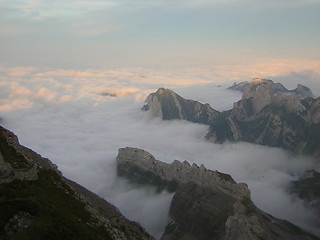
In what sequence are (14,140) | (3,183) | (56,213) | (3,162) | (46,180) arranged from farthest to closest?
1. (14,140)
2. (46,180)
3. (3,162)
4. (3,183)
5. (56,213)

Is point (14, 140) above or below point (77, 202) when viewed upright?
above

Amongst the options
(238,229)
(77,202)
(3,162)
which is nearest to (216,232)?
(238,229)

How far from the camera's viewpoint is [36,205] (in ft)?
169

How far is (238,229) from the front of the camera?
593 feet

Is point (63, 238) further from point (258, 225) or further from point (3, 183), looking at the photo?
point (258, 225)

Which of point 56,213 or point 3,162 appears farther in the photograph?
point 3,162

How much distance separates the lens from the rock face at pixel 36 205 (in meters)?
47.4

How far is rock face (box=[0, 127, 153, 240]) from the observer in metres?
47.4

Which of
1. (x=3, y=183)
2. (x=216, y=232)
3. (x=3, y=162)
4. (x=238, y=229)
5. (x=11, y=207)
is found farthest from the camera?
(x=216, y=232)

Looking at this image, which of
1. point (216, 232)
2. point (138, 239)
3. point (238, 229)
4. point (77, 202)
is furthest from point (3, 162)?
point (216, 232)

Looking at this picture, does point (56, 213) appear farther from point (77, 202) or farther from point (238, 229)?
point (238, 229)

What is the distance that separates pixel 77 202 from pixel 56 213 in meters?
17.9

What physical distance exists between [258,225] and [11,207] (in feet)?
517

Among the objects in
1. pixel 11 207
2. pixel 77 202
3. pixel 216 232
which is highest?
pixel 11 207
